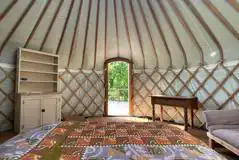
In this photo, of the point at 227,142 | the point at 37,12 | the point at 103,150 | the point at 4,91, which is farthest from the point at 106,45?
the point at 103,150

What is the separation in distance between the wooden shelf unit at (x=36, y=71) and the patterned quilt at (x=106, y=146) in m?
2.67

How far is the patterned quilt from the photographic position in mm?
981

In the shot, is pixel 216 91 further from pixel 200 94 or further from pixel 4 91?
pixel 4 91

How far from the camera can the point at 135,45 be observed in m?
4.54

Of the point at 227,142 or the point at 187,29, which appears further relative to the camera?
the point at 187,29

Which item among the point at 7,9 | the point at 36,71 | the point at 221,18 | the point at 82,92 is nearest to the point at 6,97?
the point at 36,71

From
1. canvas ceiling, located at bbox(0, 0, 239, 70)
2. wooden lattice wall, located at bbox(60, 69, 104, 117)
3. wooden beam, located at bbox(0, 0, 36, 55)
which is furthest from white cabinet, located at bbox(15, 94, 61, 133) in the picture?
wooden beam, located at bbox(0, 0, 36, 55)

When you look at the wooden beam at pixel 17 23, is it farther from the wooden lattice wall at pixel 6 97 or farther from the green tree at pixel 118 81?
Answer: the green tree at pixel 118 81

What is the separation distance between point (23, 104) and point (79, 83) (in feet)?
5.83

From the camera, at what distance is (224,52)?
338 centimetres

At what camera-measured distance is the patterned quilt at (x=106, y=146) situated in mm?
981

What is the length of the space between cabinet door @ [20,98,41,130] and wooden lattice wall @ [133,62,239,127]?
2.67 metres

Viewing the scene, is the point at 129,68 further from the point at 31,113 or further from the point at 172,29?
the point at 31,113

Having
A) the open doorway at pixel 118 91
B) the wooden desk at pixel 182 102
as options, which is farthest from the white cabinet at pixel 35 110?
the wooden desk at pixel 182 102
